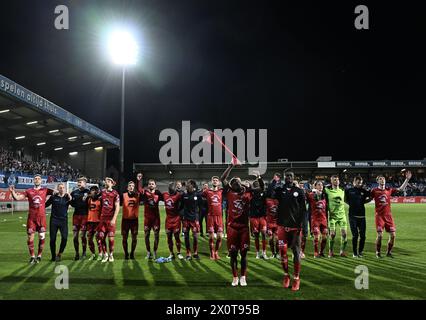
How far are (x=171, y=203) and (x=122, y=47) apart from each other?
927 inches

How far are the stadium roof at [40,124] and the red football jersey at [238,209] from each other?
23.3 meters

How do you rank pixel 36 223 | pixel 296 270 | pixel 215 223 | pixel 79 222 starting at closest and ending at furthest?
pixel 296 270
pixel 36 223
pixel 79 222
pixel 215 223

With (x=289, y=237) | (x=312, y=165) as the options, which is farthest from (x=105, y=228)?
(x=312, y=165)

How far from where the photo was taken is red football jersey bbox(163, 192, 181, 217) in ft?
34.4

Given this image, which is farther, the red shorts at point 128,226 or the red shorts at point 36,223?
the red shorts at point 128,226

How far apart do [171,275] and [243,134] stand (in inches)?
1978

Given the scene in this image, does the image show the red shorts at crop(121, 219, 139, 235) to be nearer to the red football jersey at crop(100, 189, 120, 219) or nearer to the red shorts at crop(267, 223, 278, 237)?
the red football jersey at crop(100, 189, 120, 219)

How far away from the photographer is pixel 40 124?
3578 cm

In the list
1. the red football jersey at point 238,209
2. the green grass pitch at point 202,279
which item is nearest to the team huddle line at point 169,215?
the green grass pitch at point 202,279

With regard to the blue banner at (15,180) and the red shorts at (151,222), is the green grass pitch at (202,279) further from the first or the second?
the blue banner at (15,180)

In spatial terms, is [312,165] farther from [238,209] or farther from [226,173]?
[226,173]

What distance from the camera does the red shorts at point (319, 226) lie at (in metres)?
11.1

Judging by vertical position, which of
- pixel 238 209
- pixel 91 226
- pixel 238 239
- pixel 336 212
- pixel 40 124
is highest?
pixel 40 124

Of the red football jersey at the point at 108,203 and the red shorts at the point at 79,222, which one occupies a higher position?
the red football jersey at the point at 108,203
